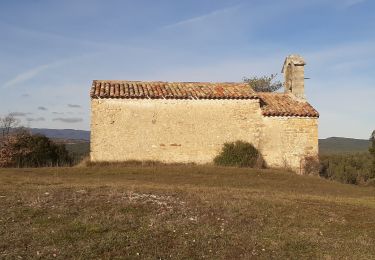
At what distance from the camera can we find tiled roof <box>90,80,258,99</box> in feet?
75.4

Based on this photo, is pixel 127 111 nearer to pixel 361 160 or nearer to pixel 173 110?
pixel 173 110

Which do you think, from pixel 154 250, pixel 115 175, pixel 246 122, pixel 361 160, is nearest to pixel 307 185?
pixel 246 122

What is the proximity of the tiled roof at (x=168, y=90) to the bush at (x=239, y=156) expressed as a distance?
272 centimetres

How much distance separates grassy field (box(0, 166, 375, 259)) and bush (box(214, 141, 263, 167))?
28.6 ft

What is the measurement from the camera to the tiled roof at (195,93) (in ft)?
75.7

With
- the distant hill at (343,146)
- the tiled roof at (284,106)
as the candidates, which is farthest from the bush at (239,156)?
the distant hill at (343,146)

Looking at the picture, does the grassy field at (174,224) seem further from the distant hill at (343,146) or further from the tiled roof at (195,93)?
the distant hill at (343,146)

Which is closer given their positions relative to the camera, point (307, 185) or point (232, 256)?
point (232, 256)

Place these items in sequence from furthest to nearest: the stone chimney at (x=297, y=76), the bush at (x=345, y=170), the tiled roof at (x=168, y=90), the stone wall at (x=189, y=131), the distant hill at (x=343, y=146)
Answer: the distant hill at (x=343, y=146) < the stone chimney at (x=297, y=76) < the bush at (x=345, y=170) < the tiled roof at (x=168, y=90) < the stone wall at (x=189, y=131)

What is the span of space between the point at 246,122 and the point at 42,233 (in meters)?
16.6

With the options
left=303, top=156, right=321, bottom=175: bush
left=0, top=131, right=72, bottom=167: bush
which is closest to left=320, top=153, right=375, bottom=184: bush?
left=303, top=156, right=321, bottom=175: bush

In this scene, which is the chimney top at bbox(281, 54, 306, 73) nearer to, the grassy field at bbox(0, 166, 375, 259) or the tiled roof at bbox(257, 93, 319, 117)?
the tiled roof at bbox(257, 93, 319, 117)

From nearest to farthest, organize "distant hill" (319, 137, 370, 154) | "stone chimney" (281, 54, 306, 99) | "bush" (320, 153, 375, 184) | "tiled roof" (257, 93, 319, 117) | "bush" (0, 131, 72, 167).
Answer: "tiled roof" (257, 93, 319, 117) < "bush" (0, 131, 72, 167) < "bush" (320, 153, 375, 184) < "stone chimney" (281, 54, 306, 99) < "distant hill" (319, 137, 370, 154)

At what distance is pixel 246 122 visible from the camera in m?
23.9
